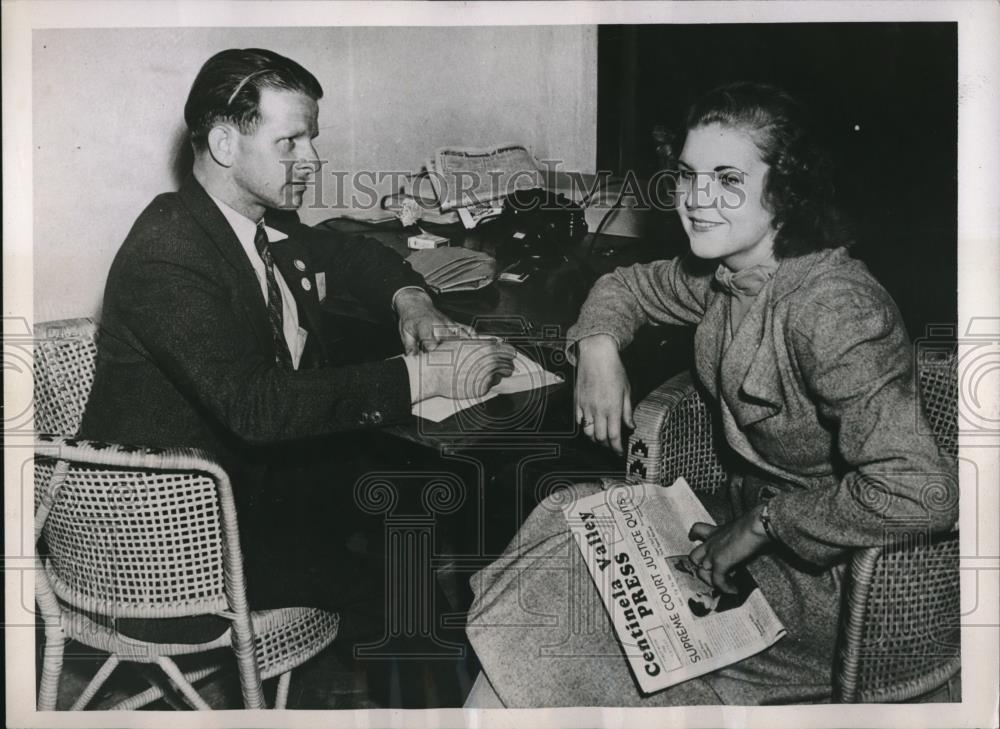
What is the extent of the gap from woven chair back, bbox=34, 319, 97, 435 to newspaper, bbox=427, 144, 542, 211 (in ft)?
2.26

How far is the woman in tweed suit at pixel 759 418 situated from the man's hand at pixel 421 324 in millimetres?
Answer: 226

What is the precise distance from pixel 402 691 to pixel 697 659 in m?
0.54

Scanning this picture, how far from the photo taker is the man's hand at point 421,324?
161 cm

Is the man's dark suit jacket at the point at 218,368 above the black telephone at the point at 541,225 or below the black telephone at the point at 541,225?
below

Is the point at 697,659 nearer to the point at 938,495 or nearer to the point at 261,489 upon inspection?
the point at 938,495

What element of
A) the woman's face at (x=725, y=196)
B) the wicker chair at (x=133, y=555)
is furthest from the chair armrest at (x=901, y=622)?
the wicker chair at (x=133, y=555)

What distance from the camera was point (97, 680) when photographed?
63.0 inches

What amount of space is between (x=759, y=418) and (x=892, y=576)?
14.0 inches

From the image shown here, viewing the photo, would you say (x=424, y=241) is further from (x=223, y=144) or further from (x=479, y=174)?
(x=223, y=144)

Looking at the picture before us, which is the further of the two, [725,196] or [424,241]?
[424,241]

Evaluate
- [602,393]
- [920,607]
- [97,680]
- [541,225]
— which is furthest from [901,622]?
[97,680]

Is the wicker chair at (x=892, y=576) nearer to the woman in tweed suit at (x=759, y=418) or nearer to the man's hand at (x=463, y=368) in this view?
the woman in tweed suit at (x=759, y=418)

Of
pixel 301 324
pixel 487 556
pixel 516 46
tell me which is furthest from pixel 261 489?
pixel 516 46

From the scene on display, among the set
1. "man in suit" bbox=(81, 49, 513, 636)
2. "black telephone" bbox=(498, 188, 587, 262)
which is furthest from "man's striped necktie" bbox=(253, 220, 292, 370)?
"black telephone" bbox=(498, 188, 587, 262)
